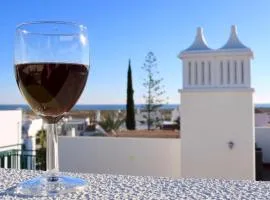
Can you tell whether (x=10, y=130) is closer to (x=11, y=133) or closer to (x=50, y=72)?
(x=11, y=133)

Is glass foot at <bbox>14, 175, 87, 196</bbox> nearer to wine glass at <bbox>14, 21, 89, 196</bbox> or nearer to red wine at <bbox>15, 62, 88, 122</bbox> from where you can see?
wine glass at <bbox>14, 21, 89, 196</bbox>

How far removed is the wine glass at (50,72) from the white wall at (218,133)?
12.6ft

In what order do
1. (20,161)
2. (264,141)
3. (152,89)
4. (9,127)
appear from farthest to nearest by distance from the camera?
(152,89) → (9,127) → (264,141) → (20,161)

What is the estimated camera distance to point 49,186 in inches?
27.4

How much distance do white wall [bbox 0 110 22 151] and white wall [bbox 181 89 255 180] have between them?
420 cm

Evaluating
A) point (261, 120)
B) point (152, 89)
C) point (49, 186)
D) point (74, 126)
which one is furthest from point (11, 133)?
point (261, 120)

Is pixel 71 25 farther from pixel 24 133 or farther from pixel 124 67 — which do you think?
pixel 124 67

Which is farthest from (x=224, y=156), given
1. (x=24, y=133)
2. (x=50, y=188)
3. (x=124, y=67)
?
(x=124, y=67)

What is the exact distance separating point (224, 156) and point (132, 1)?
4795 millimetres

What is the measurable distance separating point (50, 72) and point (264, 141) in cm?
740

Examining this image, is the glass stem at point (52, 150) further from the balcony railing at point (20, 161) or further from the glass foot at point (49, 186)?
the balcony railing at point (20, 161)

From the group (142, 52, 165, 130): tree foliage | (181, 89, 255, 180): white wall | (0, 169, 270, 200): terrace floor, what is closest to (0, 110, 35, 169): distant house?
(181, 89, 255, 180): white wall

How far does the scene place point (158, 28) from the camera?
1134 centimetres

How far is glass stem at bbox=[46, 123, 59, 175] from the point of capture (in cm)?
69
